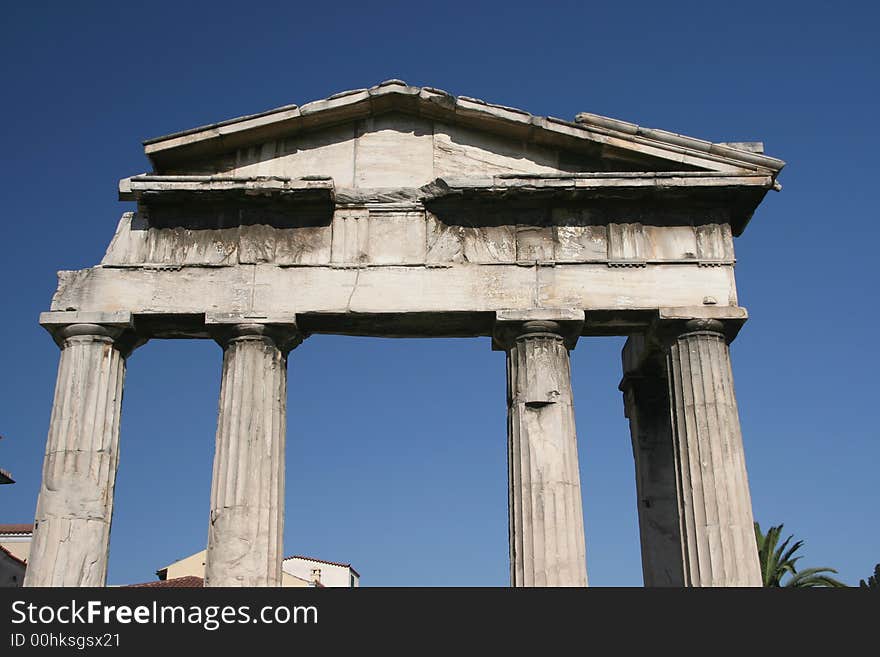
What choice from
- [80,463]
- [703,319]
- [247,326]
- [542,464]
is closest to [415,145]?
[247,326]

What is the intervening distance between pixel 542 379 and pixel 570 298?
1.40 m

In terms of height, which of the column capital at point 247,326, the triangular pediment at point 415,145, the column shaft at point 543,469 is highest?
the triangular pediment at point 415,145

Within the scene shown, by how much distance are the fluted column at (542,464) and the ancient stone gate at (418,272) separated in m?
0.03

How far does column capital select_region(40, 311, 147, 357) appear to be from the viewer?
54.9 ft

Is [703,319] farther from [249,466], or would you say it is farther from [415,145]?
[249,466]

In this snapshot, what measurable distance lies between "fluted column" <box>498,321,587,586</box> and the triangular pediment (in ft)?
9.42

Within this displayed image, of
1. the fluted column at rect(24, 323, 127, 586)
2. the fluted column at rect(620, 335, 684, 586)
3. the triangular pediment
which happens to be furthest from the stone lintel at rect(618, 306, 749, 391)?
the fluted column at rect(24, 323, 127, 586)

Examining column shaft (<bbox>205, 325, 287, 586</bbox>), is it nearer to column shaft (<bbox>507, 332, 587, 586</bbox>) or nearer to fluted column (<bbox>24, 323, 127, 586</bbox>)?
fluted column (<bbox>24, 323, 127, 586</bbox>)

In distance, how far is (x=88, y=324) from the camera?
16750 millimetres

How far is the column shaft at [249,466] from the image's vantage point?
51.1ft

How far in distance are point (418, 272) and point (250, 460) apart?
387 centimetres

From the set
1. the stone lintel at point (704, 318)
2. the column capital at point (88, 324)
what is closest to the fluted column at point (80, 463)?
the column capital at point (88, 324)

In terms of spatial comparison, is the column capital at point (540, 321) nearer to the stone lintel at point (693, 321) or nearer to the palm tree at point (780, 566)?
the stone lintel at point (693, 321)
